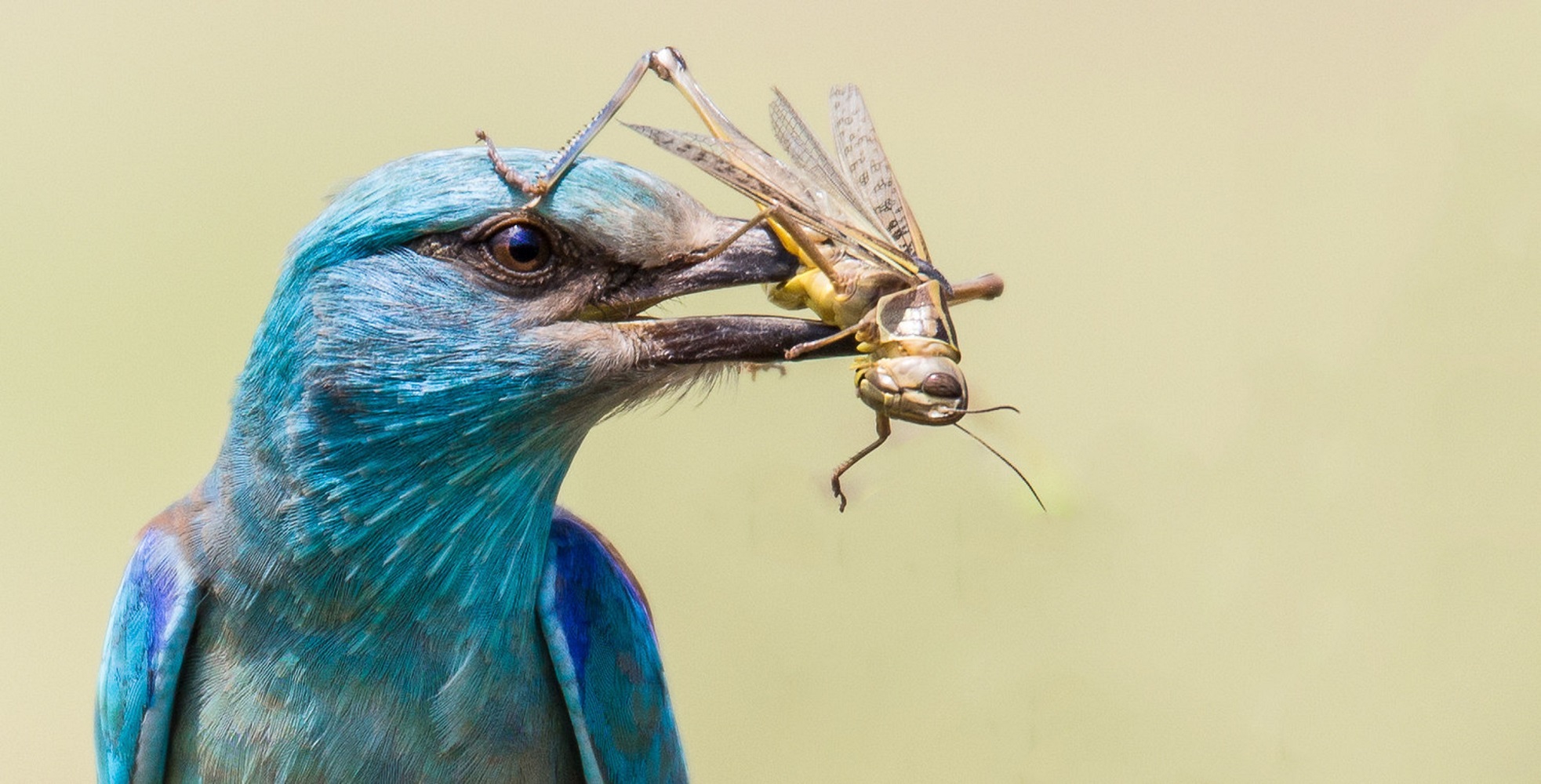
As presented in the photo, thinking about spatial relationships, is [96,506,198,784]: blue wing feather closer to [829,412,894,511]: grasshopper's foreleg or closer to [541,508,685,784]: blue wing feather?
[541,508,685,784]: blue wing feather

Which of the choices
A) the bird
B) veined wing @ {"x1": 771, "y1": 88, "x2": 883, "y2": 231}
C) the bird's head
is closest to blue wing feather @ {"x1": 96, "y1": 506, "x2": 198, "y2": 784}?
the bird

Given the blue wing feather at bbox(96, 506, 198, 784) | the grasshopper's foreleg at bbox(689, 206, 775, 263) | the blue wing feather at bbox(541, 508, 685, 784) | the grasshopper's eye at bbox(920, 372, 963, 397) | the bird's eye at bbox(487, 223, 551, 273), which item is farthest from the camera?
the blue wing feather at bbox(541, 508, 685, 784)

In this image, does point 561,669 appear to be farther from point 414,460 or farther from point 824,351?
point 824,351

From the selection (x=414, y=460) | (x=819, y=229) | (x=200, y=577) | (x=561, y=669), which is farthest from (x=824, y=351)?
(x=200, y=577)

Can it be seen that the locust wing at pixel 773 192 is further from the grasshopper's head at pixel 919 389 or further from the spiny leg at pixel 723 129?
the grasshopper's head at pixel 919 389

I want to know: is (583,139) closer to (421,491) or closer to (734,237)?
(734,237)

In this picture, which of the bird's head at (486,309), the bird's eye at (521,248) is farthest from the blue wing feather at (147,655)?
the bird's eye at (521,248)

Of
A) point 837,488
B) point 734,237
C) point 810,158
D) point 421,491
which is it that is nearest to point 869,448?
point 837,488
